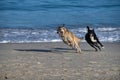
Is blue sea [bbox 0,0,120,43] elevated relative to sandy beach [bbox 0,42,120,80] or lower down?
lower down

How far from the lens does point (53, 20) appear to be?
972 inches

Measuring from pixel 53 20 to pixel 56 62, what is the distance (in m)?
12.1

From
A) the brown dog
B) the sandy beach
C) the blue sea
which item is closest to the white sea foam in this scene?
the blue sea

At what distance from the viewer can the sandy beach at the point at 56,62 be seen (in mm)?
10594

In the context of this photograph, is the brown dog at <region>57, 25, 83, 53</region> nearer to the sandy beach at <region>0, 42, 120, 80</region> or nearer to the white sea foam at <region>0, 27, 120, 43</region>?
the sandy beach at <region>0, 42, 120, 80</region>

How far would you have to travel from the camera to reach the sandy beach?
10.6 metres

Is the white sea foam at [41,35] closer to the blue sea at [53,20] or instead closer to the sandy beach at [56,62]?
the blue sea at [53,20]

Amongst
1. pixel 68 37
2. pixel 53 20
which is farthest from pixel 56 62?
pixel 53 20

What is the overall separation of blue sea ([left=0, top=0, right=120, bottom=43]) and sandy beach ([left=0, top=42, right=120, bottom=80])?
1881 millimetres

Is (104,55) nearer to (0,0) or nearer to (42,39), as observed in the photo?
(42,39)

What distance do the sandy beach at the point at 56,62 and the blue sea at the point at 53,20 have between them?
74.0 inches

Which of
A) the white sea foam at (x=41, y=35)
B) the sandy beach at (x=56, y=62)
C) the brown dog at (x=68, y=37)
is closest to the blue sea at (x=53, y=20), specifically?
the white sea foam at (x=41, y=35)

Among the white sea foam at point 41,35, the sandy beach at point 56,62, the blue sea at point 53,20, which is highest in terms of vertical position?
the sandy beach at point 56,62

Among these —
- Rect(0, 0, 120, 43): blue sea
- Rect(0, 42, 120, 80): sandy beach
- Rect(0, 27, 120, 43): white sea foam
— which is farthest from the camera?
Rect(0, 0, 120, 43): blue sea
